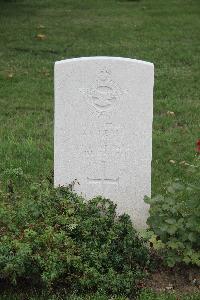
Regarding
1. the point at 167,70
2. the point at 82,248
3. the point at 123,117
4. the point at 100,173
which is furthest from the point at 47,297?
the point at 167,70

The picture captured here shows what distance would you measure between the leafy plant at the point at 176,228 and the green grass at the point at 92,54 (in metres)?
1.25

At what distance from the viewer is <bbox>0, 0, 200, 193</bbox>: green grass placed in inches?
281

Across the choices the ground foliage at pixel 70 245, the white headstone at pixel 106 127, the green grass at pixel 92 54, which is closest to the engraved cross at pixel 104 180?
the white headstone at pixel 106 127

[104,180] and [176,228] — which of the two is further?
[104,180]

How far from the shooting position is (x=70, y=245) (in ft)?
14.7

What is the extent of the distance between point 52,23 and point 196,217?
10.7m

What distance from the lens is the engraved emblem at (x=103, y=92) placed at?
4.93 m

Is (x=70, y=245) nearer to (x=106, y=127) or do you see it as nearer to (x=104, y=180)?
(x=104, y=180)

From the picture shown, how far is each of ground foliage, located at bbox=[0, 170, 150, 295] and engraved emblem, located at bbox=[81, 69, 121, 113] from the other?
0.67 m

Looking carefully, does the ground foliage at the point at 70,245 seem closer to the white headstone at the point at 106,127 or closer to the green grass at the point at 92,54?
the white headstone at the point at 106,127

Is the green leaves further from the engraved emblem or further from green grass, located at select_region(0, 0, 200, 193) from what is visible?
green grass, located at select_region(0, 0, 200, 193)

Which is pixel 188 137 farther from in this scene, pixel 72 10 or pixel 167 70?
pixel 72 10

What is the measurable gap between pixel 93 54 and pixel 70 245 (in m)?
7.55

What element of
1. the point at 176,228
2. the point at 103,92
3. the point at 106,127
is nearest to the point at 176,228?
the point at 176,228
